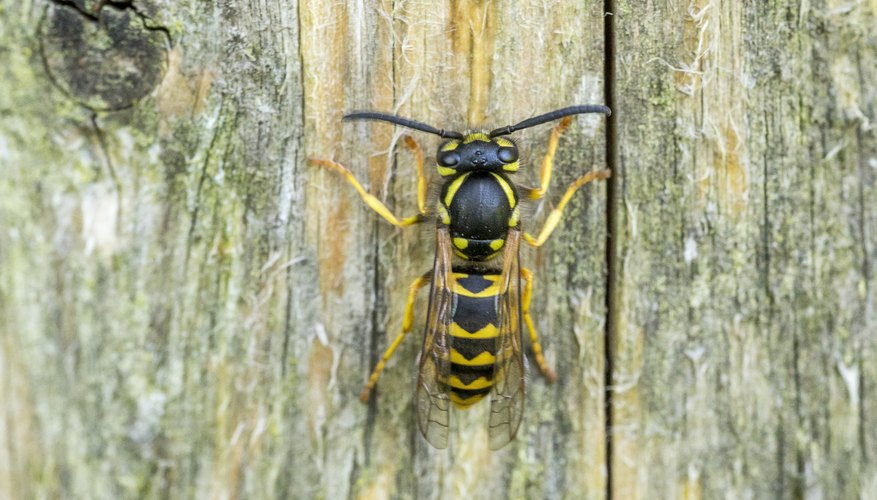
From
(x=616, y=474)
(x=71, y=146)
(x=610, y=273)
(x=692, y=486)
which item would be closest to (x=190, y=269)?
(x=71, y=146)

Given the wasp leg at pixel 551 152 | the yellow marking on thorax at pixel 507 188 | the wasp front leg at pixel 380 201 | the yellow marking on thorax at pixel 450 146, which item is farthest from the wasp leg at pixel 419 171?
the wasp leg at pixel 551 152

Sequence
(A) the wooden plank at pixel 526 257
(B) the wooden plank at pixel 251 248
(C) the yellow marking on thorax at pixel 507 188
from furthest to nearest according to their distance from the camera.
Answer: (C) the yellow marking on thorax at pixel 507 188, (A) the wooden plank at pixel 526 257, (B) the wooden plank at pixel 251 248

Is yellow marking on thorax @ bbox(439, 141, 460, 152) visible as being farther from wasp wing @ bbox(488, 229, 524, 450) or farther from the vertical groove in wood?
the vertical groove in wood

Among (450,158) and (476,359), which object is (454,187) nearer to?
(450,158)

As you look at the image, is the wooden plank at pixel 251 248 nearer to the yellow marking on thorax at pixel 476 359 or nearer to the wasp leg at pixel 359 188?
the wasp leg at pixel 359 188

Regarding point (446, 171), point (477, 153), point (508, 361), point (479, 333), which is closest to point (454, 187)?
point (446, 171)

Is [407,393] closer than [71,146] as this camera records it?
No

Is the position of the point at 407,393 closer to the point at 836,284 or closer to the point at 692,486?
the point at 692,486
